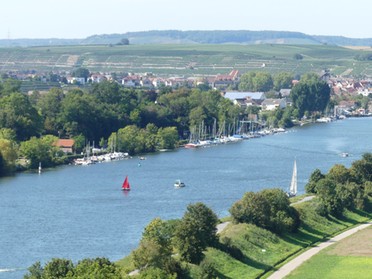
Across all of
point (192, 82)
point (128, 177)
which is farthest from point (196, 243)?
point (192, 82)

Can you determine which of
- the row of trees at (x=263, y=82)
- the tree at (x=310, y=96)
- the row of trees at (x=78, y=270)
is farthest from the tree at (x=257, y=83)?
the row of trees at (x=78, y=270)

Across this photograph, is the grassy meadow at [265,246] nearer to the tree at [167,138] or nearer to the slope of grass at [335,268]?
the slope of grass at [335,268]

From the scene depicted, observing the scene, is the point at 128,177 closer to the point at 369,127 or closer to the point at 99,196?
the point at 99,196

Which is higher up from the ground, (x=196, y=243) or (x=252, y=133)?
(x=196, y=243)

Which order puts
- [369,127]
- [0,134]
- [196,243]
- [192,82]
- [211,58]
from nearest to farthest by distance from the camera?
1. [196,243]
2. [0,134]
3. [369,127]
4. [192,82]
5. [211,58]

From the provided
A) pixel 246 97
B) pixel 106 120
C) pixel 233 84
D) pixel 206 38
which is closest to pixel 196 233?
pixel 106 120

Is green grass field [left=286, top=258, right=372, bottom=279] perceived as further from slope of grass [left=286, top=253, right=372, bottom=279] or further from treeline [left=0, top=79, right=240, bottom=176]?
treeline [left=0, top=79, right=240, bottom=176]
